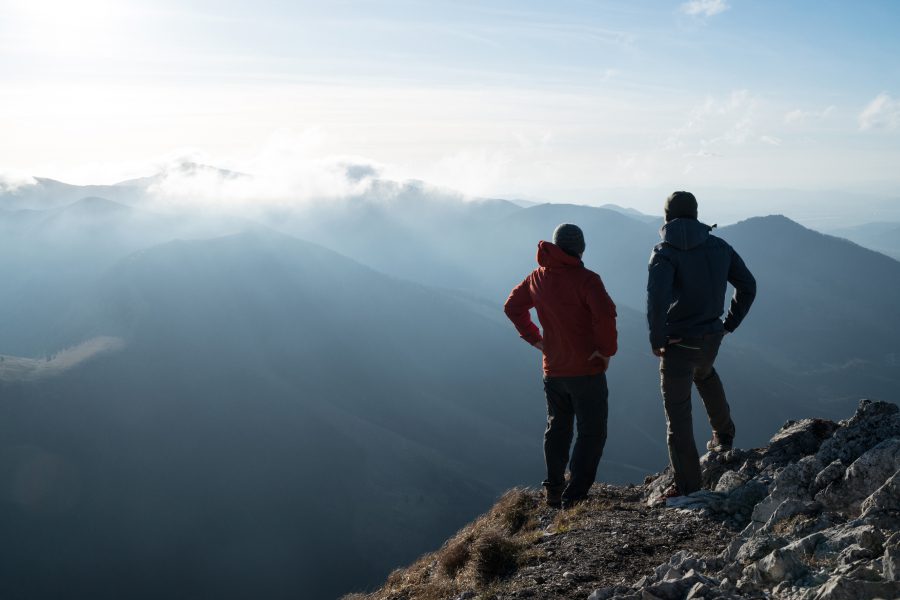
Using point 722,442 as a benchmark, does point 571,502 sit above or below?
below

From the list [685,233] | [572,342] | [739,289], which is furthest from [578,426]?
[685,233]

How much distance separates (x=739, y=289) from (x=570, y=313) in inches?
86.9

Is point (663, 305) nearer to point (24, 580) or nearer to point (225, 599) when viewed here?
point (225, 599)

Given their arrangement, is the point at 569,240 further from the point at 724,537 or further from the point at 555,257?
the point at 724,537

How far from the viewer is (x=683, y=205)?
7.18 m

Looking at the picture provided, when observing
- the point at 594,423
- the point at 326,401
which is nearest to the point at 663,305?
the point at 594,423

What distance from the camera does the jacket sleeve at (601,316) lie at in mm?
7590

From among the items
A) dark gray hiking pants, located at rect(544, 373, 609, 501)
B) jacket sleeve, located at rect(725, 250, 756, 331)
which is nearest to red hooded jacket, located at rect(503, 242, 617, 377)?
dark gray hiking pants, located at rect(544, 373, 609, 501)

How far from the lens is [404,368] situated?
140 m

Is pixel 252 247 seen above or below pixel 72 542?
above

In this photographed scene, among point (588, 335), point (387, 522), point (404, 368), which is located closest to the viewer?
point (588, 335)

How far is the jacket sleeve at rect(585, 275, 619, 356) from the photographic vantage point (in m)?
7.59

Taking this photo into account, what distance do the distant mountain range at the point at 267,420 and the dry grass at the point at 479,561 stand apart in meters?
77.8

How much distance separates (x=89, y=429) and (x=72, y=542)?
708 inches
